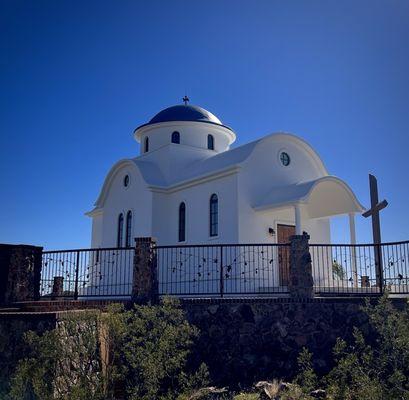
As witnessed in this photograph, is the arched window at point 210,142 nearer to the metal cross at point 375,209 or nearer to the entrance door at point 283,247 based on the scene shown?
the entrance door at point 283,247

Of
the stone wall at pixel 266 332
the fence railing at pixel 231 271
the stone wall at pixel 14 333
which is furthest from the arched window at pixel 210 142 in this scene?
the stone wall at pixel 14 333

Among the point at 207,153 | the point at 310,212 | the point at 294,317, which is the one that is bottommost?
the point at 294,317

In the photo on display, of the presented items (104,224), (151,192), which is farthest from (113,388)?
(104,224)

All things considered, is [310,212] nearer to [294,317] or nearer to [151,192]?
[151,192]

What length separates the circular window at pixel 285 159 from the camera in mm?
16531

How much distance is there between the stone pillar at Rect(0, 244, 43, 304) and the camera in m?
10.8

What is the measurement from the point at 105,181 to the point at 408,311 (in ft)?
45.3

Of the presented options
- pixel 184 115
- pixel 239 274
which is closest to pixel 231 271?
pixel 239 274

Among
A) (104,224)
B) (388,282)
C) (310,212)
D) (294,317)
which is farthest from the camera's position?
(104,224)

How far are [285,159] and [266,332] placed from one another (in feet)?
27.1

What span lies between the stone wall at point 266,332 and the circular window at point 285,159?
7.48 m

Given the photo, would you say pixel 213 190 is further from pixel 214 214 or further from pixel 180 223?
pixel 180 223

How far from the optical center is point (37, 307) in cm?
989

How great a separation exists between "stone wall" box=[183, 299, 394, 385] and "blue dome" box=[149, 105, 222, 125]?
40.0 feet
